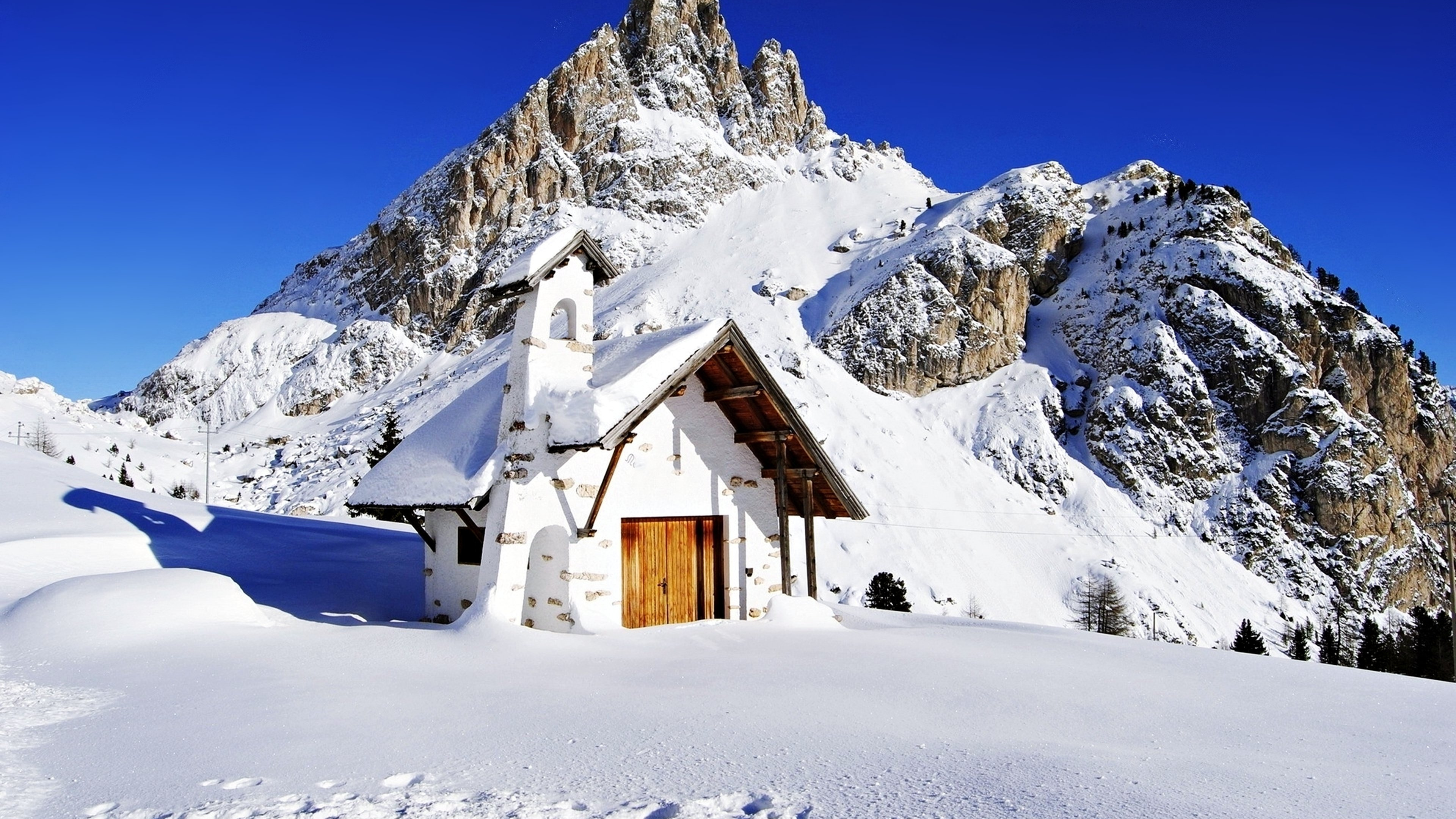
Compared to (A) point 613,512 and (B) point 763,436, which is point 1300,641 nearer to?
(B) point 763,436

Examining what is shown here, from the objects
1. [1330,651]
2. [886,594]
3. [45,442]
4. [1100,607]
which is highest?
[45,442]

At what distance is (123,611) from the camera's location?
1087 cm

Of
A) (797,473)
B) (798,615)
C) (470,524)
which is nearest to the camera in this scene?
(470,524)

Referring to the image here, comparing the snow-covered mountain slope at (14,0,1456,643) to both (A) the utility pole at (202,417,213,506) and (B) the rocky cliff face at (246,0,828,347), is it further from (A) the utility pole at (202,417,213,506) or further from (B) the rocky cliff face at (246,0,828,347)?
(A) the utility pole at (202,417,213,506)

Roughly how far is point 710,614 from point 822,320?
66623mm

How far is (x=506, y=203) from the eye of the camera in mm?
105188

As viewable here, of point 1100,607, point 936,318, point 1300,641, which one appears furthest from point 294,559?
point 936,318

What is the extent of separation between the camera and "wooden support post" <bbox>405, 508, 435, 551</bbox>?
1328 cm

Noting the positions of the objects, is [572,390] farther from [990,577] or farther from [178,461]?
[178,461]

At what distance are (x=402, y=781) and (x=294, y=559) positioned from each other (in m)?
14.6

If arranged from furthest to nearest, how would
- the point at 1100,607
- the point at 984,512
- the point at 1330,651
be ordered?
the point at 984,512 < the point at 1100,607 < the point at 1330,651

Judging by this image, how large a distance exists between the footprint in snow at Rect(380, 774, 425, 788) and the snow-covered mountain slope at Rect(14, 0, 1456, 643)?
133 ft

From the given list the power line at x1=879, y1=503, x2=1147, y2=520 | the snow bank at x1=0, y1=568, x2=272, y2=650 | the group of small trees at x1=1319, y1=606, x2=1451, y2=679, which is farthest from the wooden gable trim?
the power line at x1=879, y1=503, x2=1147, y2=520

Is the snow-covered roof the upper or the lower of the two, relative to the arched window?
lower
